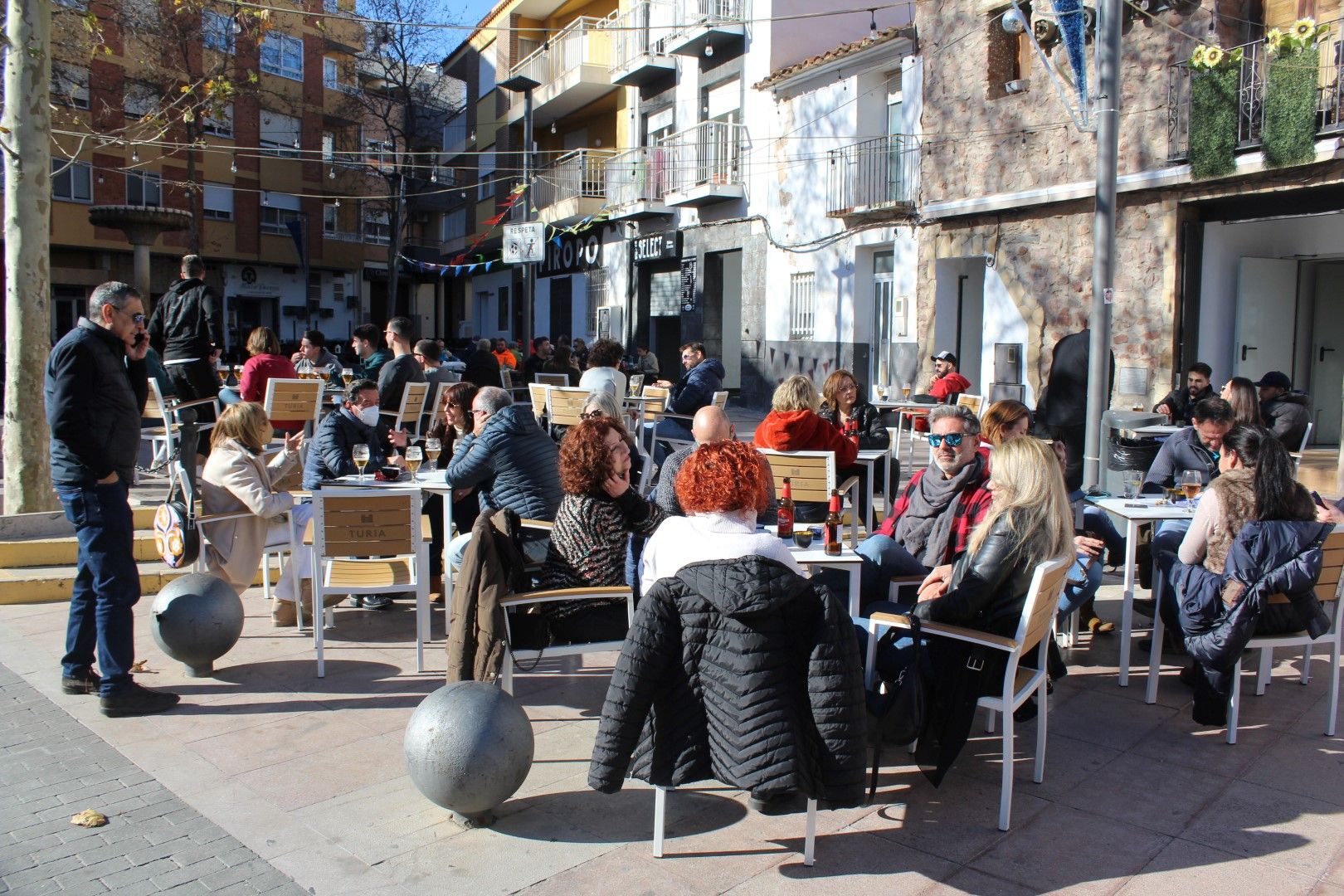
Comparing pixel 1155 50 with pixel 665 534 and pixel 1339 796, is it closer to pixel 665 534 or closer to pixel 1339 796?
pixel 1339 796

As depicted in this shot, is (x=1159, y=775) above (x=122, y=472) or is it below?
below

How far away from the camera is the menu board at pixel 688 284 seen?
2145cm

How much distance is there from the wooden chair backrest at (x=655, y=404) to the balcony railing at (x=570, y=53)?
1422 centimetres

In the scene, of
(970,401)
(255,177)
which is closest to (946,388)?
(970,401)

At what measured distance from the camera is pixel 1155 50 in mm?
11383

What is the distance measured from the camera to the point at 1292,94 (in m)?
9.92

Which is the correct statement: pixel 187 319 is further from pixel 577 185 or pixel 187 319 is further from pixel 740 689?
pixel 577 185

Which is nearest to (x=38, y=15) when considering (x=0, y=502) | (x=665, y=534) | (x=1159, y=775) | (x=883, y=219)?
(x=0, y=502)

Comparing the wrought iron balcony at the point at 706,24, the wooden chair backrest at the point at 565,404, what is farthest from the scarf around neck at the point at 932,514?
the wrought iron balcony at the point at 706,24

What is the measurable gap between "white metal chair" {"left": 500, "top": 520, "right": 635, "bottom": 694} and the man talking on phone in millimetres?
1666

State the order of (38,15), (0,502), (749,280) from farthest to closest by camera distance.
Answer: (749,280), (0,502), (38,15)

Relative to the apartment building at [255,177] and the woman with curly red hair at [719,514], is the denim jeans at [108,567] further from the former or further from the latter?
the apartment building at [255,177]

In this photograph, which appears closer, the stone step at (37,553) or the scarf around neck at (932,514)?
the scarf around neck at (932,514)

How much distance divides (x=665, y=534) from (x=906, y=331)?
13191 millimetres
